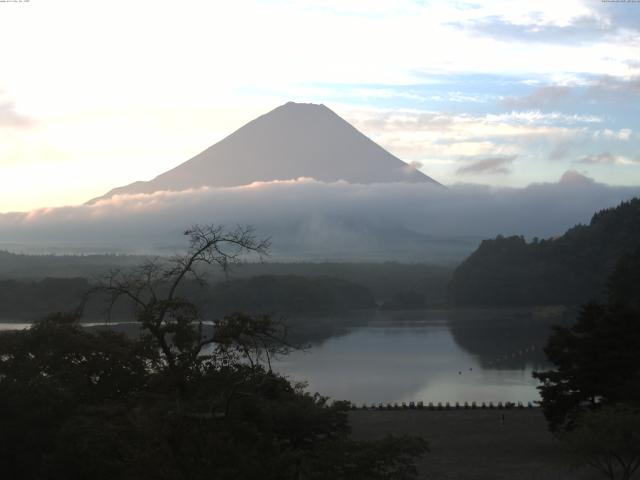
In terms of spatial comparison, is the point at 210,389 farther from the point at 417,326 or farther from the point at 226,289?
the point at 226,289

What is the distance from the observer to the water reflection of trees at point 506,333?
1660 inches

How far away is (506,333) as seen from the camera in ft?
185

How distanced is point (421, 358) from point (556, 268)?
42.2 m

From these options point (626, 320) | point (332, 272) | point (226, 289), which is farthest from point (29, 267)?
point (626, 320)

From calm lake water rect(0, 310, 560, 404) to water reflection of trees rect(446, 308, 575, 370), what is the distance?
0.15ft

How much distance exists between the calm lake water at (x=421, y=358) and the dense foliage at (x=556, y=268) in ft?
32.2

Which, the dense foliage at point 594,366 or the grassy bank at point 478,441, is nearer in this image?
the grassy bank at point 478,441

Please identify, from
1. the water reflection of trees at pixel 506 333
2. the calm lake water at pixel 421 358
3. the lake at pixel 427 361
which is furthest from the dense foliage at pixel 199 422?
the water reflection of trees at pixel 506 333

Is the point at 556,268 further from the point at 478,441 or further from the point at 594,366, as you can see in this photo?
the point at 594,366

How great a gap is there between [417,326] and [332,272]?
57.8 metres

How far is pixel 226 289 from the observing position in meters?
76.4

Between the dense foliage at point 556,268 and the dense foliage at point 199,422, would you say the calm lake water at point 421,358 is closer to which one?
the dense foliage at point 556,268

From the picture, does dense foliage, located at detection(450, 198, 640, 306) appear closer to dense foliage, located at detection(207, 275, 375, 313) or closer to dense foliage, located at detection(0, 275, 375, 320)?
dense foliage, located at detection(0, 275, 375, 320)

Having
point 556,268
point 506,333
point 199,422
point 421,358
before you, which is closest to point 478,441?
point 199,422
